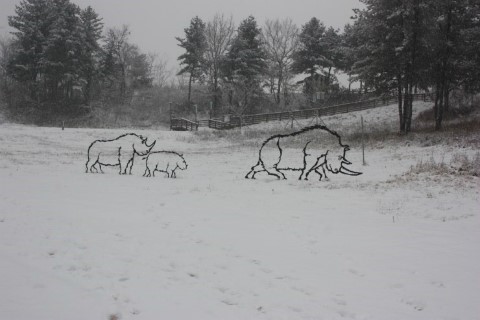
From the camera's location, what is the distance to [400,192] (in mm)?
12320

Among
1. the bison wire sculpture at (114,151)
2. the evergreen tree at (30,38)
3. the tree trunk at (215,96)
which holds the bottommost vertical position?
the bison wire sculpture at (114,151)

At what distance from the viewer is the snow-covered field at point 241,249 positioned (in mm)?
5039

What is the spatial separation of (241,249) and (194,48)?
4631cm

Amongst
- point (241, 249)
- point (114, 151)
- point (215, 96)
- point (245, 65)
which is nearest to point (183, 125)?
point (215, 96)

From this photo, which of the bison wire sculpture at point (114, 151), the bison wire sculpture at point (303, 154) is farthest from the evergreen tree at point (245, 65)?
the bison wire sculpture at point (114, 151)

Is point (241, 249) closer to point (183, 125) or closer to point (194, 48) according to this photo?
point (183, 125)

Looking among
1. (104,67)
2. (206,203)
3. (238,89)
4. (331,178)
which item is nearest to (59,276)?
(206,203)

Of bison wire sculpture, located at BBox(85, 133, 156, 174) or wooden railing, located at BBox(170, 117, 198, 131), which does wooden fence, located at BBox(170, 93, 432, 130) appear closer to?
wooden railing, located at BBox(170, 117, 198, 131)

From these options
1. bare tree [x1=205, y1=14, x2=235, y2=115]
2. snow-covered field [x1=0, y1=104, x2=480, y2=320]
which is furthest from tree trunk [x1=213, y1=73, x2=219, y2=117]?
snow-covered field [x1=0, y1=104, x2=480, y2=320]

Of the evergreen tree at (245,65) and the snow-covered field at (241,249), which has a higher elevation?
the evergreen tree at (245,65)

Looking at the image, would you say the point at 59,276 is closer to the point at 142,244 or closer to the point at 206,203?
the point at 142,244

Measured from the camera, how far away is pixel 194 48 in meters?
49.8

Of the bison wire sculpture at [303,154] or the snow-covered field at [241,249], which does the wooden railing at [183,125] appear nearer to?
the bison wire sculpture at [303,154]

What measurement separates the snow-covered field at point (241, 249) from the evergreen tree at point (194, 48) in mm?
38183
